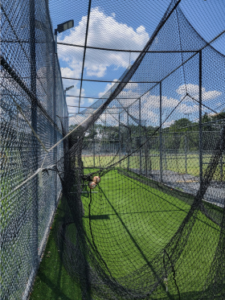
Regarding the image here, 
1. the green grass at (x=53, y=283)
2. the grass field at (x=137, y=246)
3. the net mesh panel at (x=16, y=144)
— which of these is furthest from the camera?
the grass field at (x=137, y=246)

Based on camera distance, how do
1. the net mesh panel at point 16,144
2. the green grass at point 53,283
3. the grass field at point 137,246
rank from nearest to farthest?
the net mesh panel at point 16,144
the green grass at point 53,283
the grass field at point 137,246

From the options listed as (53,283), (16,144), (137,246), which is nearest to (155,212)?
(137,246)

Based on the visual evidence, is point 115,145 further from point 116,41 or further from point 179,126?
point 116,41

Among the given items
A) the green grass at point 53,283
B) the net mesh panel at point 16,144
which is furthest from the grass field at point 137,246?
the net mesh panel at point 16,144

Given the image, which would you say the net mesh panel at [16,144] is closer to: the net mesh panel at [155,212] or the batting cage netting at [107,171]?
the batting cage netting at [107,171]

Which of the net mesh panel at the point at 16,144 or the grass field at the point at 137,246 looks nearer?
the net mesh panel at the point at 16,144

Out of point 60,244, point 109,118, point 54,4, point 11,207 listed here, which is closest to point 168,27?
point 54,4

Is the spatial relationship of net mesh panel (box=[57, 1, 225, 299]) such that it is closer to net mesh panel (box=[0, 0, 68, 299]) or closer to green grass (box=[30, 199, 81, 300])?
green grass (box=[30, 199, 81, 300])

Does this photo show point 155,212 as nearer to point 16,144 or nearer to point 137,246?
point 137,246

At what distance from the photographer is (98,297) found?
1967 millimetres

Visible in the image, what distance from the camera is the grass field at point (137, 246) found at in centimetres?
216

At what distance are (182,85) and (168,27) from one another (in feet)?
6.06

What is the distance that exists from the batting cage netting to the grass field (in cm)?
2

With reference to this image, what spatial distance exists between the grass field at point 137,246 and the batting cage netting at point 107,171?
0.02 metres
